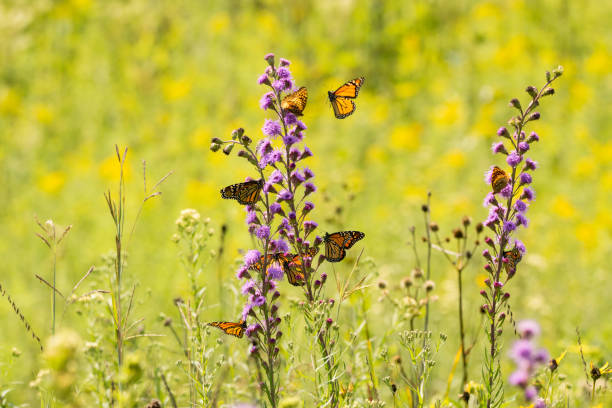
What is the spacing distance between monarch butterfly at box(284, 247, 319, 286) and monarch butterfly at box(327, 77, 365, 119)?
2.80 ft

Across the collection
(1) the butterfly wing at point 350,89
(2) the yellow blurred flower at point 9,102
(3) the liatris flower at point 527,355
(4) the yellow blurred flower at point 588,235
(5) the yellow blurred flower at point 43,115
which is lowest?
(3) the liatris flower at point 527,355

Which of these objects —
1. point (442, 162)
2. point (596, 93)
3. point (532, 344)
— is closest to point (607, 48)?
point (596, 93)

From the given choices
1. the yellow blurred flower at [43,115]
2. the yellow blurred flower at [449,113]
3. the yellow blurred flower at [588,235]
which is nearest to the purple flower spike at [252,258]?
the yellow blurred flower at [588,235]

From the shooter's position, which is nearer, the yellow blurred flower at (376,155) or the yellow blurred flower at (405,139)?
the yellow blurred flower at (376,155)

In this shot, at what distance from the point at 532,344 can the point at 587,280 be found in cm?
484

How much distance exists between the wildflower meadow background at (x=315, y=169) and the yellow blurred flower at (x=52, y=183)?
0.03 metres

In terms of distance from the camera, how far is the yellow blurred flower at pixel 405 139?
320 inches

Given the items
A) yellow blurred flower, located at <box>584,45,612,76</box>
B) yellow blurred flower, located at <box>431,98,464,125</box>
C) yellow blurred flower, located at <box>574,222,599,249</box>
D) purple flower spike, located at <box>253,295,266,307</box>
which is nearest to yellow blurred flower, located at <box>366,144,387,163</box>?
yellow blurred flower, located at <box>431,98,464,125</box>

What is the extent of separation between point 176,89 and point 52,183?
8.34ft

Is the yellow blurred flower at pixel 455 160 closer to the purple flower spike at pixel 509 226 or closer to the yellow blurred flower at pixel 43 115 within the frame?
the purple flower spike at pixel 509 226

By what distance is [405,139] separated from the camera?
8.15 metres

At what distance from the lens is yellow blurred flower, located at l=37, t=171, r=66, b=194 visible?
25.7ft

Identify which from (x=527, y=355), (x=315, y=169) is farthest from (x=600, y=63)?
(x=527, y=355)

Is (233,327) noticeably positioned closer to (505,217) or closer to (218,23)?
(505,217)
